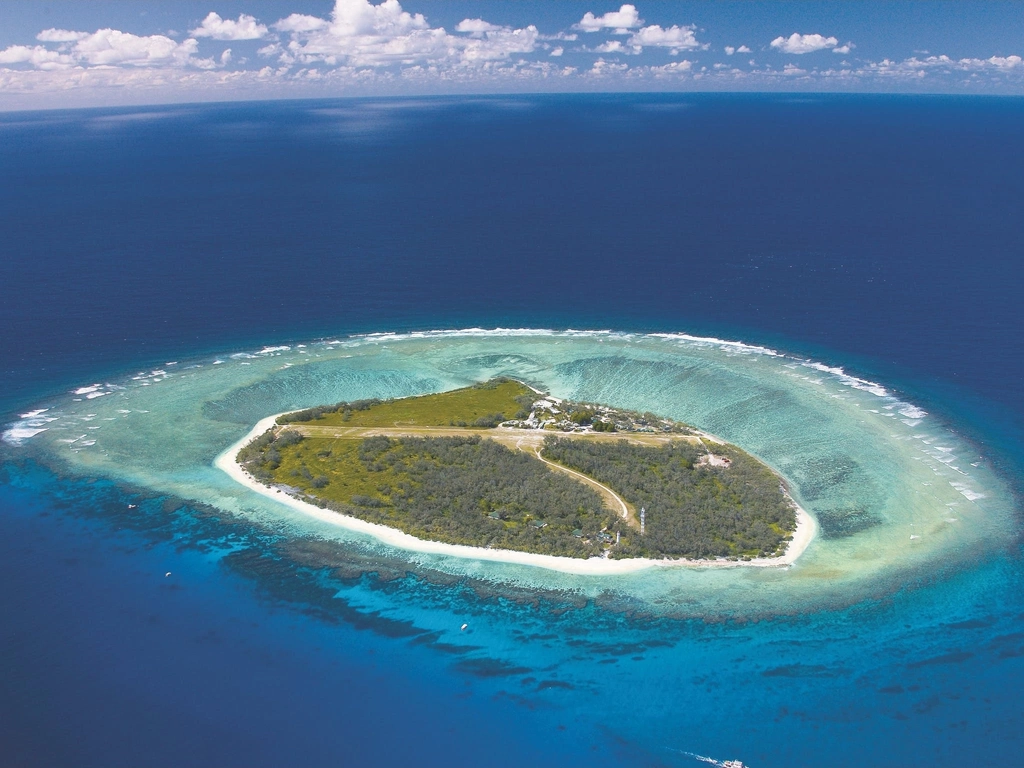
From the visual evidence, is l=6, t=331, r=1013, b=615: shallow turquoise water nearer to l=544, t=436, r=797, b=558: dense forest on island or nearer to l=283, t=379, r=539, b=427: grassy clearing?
l=544, t=436, r=797, b=558: dense forest on island

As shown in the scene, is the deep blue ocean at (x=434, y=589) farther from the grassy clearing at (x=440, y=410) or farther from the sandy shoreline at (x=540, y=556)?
the grassy clearing at (x=440, y=410)

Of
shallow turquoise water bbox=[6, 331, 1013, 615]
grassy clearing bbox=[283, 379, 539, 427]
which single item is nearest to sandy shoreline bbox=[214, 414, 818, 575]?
shallow turquoise water bbox=[6, 331, 1013, 615]

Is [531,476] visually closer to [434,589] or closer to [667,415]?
[434,589]

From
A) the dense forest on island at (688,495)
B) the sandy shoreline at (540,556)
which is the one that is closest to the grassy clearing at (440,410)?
the dense forest on island at (688,495)

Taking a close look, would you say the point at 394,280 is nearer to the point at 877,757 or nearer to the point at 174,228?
the point at 174,228

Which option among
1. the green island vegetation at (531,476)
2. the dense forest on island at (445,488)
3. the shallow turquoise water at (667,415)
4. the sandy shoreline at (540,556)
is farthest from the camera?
the dense forest on island at (445,488)

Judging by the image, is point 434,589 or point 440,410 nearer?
point 434,589

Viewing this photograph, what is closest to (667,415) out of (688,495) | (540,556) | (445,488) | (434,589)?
(688,495)

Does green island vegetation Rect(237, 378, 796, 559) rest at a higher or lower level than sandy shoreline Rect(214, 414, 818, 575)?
higher

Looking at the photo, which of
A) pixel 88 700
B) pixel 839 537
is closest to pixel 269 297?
pixel 88 700

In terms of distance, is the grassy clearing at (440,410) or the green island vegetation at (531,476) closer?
the green island vegetation at (531,476)
